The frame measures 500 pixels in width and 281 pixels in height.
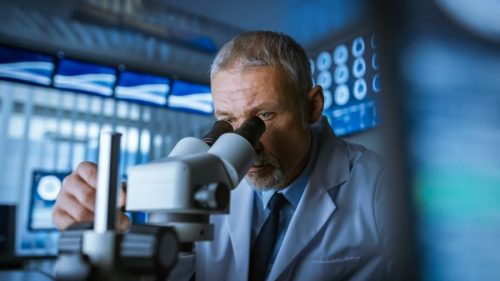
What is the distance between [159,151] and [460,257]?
3.79 metres

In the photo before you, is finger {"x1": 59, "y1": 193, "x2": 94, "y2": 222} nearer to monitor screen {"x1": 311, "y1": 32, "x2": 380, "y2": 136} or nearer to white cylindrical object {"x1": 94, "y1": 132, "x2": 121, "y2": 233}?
white cylindrical object {"x1": 94, "y1": 132, "x2": 121, "y2": 233}

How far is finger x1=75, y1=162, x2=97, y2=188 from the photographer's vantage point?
2.34 feet

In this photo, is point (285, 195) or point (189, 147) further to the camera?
point (285, 195)

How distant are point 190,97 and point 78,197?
11.2 feet

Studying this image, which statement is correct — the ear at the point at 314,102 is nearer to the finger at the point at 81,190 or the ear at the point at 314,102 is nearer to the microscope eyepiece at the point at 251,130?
the microscope eyepiece at the point at 251,130

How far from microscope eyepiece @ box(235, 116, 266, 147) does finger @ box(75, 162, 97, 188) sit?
0.28 metres

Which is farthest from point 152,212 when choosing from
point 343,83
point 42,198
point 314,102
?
point 42,198

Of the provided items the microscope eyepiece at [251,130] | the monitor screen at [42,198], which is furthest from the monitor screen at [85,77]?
the microscope eyepiece at [251,130]

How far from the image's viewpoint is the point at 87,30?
3443 millimetres

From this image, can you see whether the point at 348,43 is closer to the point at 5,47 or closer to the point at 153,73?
the point at 153,73

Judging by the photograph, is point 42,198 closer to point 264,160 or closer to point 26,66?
point 26,66

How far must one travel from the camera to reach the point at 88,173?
72 centimetres

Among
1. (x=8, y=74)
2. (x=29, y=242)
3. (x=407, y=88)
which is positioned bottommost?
(x=29, y=242)

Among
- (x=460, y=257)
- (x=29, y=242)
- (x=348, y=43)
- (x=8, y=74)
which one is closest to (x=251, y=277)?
(x=460, y=257)
